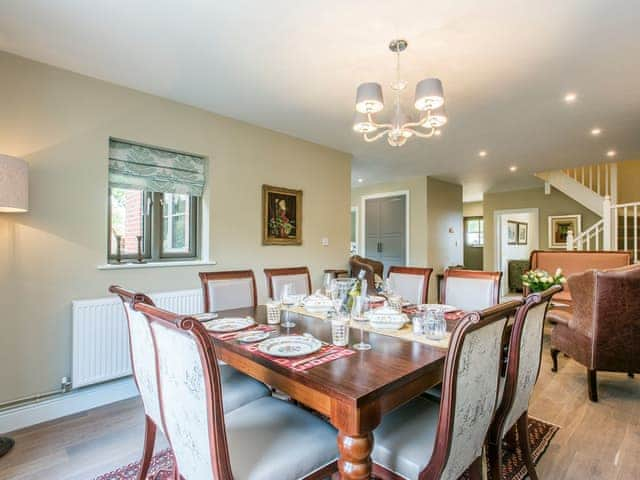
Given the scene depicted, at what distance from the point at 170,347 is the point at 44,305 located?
2033 mm

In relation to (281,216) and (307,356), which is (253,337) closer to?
(307,356)

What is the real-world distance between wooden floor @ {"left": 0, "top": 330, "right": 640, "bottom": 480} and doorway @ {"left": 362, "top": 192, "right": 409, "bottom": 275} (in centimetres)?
406

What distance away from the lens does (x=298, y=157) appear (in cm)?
409

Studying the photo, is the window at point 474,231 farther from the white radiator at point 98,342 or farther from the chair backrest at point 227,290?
the white radiator at point 98,342

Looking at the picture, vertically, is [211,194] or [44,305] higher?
[211,194]

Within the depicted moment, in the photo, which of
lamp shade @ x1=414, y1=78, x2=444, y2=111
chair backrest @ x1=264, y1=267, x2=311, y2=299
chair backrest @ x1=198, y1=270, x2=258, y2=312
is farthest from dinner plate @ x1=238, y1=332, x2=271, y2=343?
lamp shade @ x1=414, y1=78, x2=444, y2=111

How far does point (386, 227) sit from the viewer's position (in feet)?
22.6

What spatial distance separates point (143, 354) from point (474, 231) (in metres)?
10.8

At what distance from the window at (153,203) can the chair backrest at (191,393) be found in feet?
6.86

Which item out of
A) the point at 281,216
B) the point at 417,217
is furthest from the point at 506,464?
the point at 417,217

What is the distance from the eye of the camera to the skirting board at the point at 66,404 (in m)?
2.19

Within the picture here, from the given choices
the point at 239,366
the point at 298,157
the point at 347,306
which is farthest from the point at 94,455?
the point at 298,157

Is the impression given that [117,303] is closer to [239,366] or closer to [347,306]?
[239,366]

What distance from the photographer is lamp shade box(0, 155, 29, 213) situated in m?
1.92
